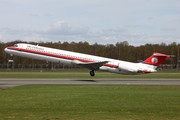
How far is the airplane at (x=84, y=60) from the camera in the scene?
42.5 meters

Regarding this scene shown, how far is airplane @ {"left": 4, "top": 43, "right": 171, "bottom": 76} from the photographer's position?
42.5 meters

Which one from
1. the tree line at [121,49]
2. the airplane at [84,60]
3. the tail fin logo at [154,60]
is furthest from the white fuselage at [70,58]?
the tree line at [121,49]

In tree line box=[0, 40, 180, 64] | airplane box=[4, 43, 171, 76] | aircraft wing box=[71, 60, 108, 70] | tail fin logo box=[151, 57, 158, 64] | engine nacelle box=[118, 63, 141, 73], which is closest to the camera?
aircraft wing box=[71, 60, 108, 70]

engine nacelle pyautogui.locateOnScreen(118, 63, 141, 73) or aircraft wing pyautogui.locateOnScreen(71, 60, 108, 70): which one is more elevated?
aircraft wing pyautogui.locateOnScreen(71, 60, 108, 70)

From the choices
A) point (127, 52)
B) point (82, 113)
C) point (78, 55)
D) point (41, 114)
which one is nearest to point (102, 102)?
point (82, 113)

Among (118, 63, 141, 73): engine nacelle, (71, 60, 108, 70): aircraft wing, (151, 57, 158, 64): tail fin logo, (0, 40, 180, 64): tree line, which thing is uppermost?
(0, 40, 180, 64): tree line

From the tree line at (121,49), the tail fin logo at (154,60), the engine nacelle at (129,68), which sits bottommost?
the engine nacelle at (129,68)

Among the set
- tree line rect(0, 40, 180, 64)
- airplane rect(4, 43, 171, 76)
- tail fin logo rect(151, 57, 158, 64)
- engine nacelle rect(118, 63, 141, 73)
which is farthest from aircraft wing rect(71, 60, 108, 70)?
tree line rect(0, 40, 180, 64)

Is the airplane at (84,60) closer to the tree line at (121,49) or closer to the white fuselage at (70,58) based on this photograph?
the white fuselage at (70,58)

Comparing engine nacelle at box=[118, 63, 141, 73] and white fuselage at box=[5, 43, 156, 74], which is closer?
white fuselage at box=[5, 43, 156, 74]

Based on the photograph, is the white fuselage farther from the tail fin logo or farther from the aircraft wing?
the tail fin logo

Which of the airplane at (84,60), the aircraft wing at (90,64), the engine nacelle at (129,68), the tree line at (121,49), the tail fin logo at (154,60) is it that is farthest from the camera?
the tree line at (121,49)

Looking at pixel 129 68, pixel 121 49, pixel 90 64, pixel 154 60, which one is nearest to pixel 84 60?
pixel 90 64

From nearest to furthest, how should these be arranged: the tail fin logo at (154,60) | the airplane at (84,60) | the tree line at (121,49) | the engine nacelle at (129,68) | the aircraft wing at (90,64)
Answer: the aircraft wing at (90,64) < the airplane at (84,60) < the tail fin logo at (154,60) < the engine nacelle at (129,68) < the tree line at (121,49)
